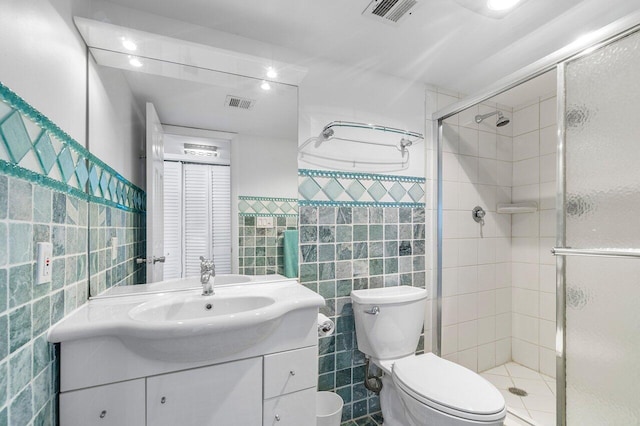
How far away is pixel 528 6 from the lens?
4.36ft

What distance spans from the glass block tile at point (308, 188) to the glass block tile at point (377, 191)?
0.35 metres

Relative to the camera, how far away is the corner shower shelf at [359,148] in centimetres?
167

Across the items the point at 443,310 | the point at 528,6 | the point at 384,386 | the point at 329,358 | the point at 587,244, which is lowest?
the point at 384,386

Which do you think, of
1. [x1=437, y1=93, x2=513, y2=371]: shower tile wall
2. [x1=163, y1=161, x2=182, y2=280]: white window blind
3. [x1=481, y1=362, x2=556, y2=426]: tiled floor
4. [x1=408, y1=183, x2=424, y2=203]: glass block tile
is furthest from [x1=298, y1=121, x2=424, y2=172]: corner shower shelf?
[x1=481, y1=362, x2=556, y2=426]: tiled floor

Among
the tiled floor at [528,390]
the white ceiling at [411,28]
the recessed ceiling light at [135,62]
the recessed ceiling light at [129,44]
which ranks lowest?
the tiled floor at [528,390]

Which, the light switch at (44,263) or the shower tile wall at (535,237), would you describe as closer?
the light switch at (44,263)

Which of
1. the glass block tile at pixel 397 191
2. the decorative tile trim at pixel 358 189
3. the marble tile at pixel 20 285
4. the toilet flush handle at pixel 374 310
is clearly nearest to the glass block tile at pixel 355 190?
the decorative tile trim at pixel 358 189

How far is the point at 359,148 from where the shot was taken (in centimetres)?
180

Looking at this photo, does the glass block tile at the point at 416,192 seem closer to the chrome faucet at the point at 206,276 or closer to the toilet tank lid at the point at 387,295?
the toilet tank lid at the point at 387,295

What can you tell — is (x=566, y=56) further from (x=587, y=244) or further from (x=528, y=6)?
(x=587, y=244)

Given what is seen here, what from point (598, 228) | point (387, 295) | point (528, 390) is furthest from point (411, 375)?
point (528, 390)

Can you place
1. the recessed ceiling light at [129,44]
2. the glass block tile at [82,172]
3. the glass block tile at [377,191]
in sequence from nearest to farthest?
the glass block tile at [82,172] → the recessed ceiling light at [129,44] → the glass block tile at [377,191]

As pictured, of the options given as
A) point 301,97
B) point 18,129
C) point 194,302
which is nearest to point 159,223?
point 194,302

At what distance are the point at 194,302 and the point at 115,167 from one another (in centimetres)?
67
